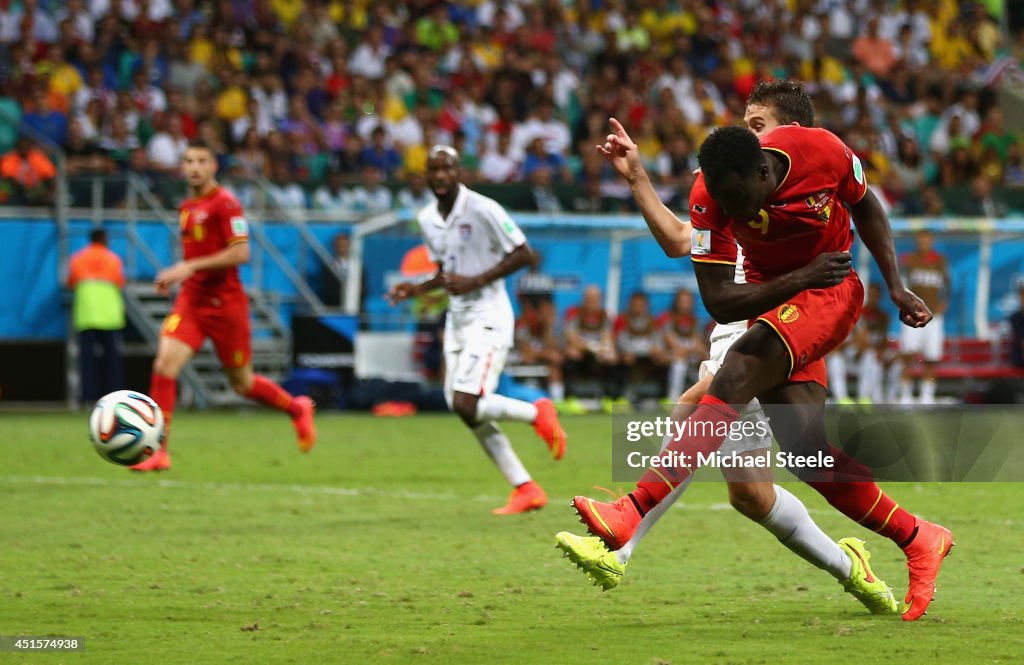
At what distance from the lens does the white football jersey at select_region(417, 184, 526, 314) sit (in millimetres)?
10961

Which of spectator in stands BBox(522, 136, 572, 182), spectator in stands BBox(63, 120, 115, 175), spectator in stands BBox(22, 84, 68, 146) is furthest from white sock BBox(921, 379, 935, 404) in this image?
spectator in stands BBox(22, 84, 68, 146)

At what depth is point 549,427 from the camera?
36.7 ft

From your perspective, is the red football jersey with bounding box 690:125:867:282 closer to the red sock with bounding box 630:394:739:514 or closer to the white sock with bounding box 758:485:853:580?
the red sock with bounding box 630:394:739:514

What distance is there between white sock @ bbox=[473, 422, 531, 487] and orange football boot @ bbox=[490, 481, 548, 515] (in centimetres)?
5

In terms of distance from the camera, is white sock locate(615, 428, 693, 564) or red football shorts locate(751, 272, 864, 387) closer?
red football shorts locate(751, 272, 864, 387)

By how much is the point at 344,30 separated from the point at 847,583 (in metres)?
19.7

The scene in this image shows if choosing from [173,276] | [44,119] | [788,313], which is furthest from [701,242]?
[44,119]

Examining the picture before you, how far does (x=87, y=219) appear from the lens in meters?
20.7

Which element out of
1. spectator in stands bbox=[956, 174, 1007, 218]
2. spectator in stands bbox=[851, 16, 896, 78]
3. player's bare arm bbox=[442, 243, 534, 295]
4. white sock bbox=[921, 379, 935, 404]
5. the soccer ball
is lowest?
white sock bbox=[921, 379, 935, 404]

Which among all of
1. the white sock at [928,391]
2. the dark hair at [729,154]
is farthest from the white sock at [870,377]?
the dark hair at [729,154]

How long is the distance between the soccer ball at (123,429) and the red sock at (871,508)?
15.6 ft

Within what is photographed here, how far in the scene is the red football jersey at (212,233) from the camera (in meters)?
12.0

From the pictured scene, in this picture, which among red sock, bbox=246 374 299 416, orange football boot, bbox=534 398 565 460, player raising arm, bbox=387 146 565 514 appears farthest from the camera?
red sock, bbox=246 374 299 416

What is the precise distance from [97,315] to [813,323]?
15079 millimetres
